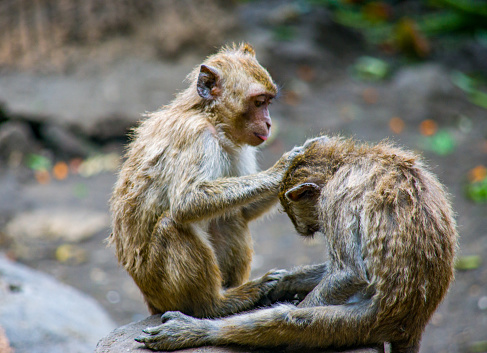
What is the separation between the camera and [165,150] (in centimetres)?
530

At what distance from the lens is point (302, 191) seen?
15.6 ft

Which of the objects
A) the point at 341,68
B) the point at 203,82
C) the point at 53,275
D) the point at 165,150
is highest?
the point at 341,68

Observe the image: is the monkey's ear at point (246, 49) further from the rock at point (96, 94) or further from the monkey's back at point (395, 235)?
the rock at point (96, 94)

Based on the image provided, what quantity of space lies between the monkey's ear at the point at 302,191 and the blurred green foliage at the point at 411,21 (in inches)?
573

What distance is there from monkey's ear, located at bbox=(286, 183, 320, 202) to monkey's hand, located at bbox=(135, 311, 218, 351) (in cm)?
127

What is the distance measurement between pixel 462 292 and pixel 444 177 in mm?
3818

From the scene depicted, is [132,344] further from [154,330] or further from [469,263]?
[469,263]

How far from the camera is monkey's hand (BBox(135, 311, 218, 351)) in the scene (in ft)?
15.5

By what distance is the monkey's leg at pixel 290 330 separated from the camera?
4340mm

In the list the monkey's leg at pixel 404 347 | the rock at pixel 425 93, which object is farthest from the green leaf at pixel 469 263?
the monkey's leg at pixel 404 347

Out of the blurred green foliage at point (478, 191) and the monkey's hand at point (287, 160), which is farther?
the blurred green foliage at point (478, 191)

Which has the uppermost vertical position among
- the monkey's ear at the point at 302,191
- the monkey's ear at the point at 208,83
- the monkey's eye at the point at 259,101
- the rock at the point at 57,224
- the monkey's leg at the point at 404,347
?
the rock at the point at 57,224

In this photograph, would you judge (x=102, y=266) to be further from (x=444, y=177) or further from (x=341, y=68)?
(x=341, y=68)

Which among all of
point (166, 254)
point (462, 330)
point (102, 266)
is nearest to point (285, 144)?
point (102, 266)
